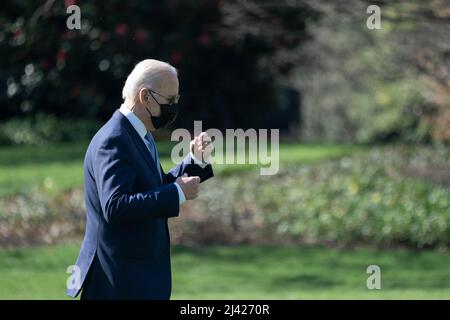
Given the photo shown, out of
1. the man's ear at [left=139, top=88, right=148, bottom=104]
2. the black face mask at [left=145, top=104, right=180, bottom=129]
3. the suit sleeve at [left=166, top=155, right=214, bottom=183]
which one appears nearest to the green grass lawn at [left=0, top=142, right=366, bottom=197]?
the suit sleeve at [left=166, top=155, right=214, bottom=183]

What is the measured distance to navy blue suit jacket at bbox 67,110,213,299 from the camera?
194 inches

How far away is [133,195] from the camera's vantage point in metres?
4.92

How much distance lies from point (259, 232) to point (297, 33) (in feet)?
20.6

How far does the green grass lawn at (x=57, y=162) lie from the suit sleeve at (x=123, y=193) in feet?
31.2

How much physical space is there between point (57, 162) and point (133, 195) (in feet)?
40.0

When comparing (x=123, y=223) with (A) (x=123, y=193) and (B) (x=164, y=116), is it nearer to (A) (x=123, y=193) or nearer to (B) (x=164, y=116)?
(A) (x=123, y=193)

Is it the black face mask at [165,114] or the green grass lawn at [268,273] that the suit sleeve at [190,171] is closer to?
the black face mask at [165,114]

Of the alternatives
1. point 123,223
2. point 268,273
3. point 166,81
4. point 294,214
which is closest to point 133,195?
point 123,223

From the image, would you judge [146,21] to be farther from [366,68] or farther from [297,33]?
[366,68]

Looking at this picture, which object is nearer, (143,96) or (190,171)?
(143,96)

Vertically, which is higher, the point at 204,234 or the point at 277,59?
the point at 277,59

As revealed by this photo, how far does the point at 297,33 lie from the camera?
18.8 m

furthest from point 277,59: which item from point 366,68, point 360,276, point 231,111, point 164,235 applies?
point 164,235

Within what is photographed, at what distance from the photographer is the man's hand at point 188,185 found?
5059mm
